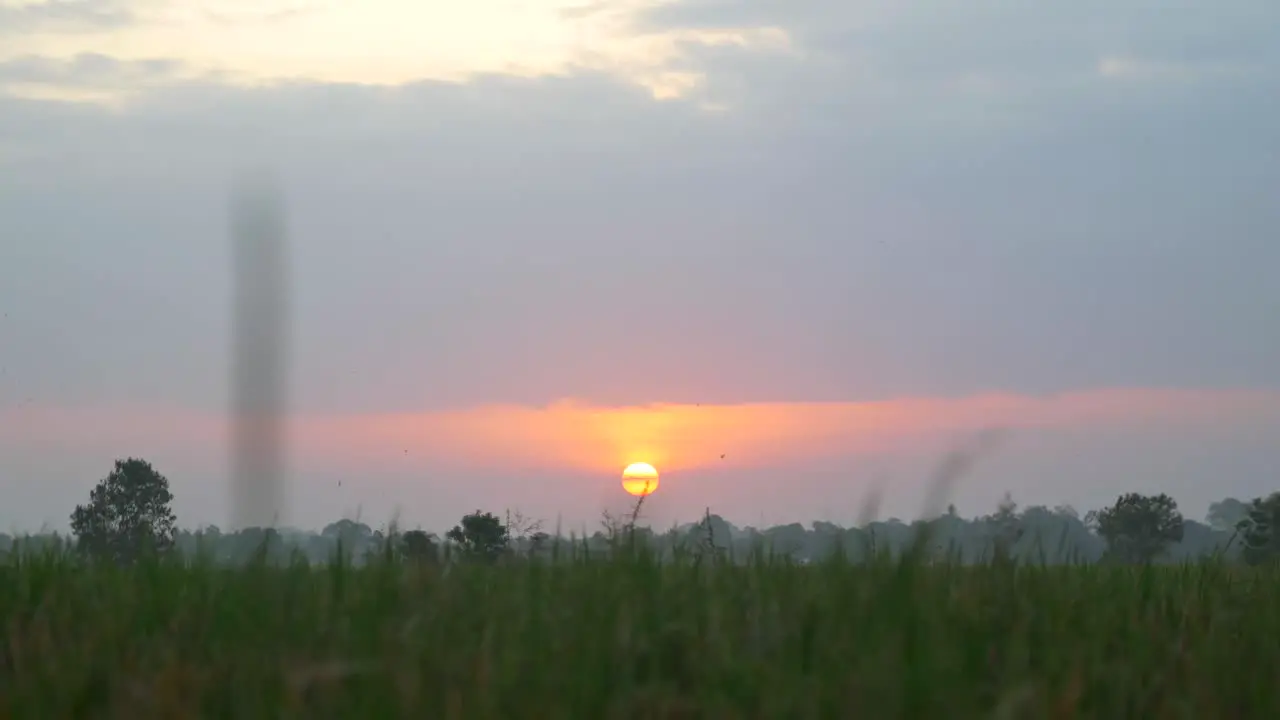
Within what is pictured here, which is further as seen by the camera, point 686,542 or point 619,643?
point 686,542

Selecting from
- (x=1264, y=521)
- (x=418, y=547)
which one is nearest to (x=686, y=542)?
(x=418, y=547)

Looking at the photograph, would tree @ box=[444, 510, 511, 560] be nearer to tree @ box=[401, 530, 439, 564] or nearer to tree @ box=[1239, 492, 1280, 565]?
tree @ box=[401, 530, 439, 564]

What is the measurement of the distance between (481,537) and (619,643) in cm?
418

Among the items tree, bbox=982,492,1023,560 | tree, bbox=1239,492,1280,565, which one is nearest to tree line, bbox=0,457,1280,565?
tree, bbox=982,492,1023,560

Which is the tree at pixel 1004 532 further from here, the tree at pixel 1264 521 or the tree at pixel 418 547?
the tree at pixel 1264 521

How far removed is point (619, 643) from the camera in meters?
4.44

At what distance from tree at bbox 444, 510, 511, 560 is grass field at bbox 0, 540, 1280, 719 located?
667 millimetres

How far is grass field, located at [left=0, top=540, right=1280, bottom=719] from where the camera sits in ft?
12.6

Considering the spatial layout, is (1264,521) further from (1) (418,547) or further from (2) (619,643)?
(2) (619,643)

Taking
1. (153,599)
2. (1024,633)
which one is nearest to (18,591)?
(153,599)

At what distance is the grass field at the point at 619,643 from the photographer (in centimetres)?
384

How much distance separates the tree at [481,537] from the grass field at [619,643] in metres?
0.67

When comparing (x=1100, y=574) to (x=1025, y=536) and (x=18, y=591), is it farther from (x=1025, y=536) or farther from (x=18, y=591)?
(x=18, y=591)

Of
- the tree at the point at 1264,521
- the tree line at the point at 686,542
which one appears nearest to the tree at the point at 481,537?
the tree line at the point at 686,542
